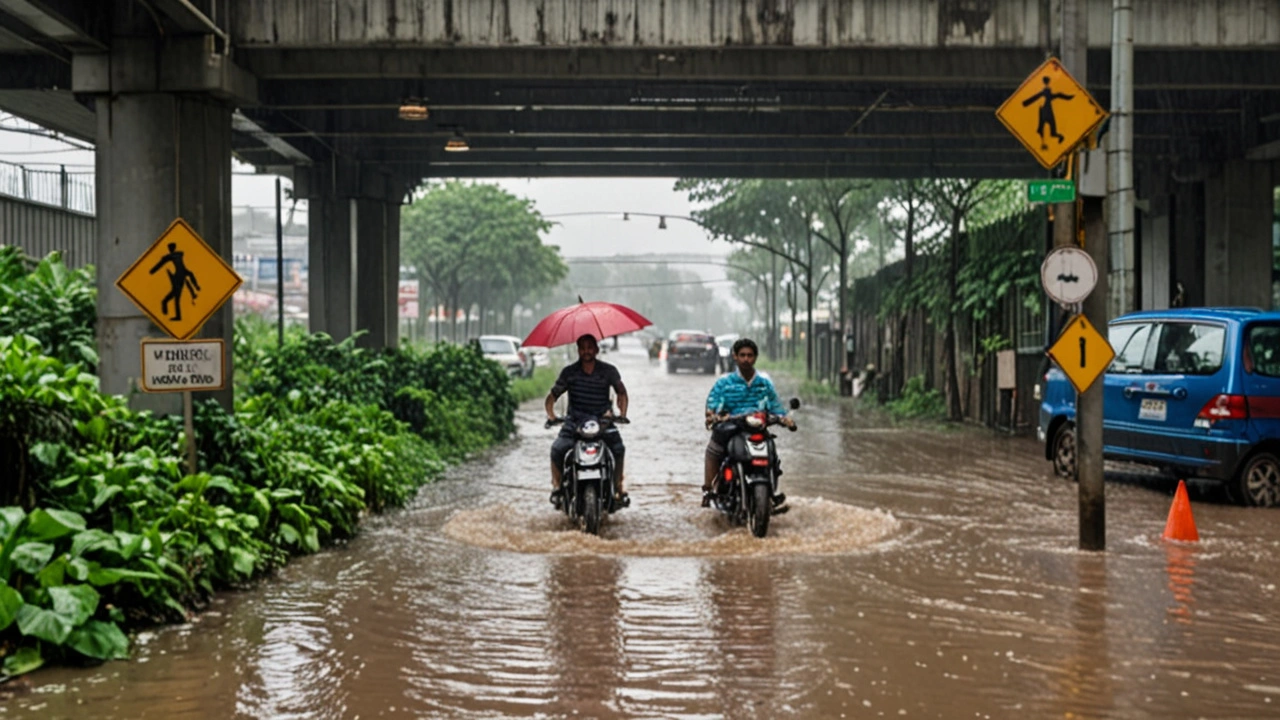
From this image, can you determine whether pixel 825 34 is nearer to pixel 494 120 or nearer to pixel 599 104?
pixel 599 104

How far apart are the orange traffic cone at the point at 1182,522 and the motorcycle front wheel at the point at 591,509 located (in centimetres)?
462

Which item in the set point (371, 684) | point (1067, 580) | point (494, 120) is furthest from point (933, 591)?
point (494, 120)

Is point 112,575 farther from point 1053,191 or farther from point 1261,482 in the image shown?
point 1261,482

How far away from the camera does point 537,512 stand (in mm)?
13602

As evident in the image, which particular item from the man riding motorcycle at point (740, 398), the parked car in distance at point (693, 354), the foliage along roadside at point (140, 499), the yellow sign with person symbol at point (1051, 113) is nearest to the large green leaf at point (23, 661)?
the foliage along roadside at point (140, 499)

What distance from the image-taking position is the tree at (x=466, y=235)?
63594 millimetres

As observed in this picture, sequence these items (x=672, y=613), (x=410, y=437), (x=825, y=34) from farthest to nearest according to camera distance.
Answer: (x=410, y=437) < (x=825, y=34) < (x=672, y=613)

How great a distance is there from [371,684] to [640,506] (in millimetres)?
7384

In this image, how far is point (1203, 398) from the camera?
13.8 meters

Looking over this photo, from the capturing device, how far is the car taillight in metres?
13.5

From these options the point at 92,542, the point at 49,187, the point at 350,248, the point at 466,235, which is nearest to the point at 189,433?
the point at 92,542

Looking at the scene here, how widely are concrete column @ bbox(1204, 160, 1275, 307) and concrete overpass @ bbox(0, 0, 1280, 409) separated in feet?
0.12

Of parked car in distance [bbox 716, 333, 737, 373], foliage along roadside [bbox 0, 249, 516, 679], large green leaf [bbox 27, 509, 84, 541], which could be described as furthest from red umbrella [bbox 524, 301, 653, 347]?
parked car in distance [bbox 716, 333, 737, 373]

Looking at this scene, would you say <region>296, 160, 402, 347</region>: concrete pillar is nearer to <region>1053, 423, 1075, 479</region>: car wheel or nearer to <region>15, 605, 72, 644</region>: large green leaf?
<region>1053, 423, 1075, 479</region>: car wheel
